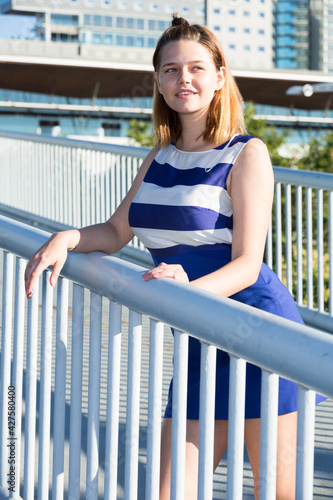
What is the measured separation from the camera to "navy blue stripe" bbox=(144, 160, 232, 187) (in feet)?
5.64

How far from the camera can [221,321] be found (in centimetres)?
118

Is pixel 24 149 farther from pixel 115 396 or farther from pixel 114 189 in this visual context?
pixel 115 396

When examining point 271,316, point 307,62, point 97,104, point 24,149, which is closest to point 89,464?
point 271,316

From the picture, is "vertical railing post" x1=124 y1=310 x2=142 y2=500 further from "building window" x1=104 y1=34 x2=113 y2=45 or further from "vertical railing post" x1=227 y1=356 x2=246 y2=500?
"building window" x1=104 y1=34 x2=113 y2=45

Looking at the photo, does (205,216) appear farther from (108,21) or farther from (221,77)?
(108,21)

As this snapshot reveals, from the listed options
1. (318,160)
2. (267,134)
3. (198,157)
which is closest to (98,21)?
(267,134)

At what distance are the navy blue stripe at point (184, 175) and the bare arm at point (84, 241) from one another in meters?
0.14

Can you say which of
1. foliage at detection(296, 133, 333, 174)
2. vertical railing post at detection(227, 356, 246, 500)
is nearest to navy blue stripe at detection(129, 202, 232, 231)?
vertical railing post at detection(227, 356, 246, 500)

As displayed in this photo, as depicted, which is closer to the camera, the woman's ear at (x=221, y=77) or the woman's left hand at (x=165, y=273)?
the woman's left hand at (x=165, y=273)

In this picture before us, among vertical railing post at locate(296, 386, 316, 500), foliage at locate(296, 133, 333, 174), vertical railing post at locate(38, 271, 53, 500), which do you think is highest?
foliage at locate(296, 133, 333, 174)

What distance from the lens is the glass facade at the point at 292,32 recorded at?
13281cm

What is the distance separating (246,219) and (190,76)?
428 millimetres

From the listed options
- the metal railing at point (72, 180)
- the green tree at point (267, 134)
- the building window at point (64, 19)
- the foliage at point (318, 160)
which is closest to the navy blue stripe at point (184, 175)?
the metal railing at point (72, 180)

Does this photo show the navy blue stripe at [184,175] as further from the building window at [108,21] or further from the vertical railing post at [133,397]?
the building window at [108,21]
